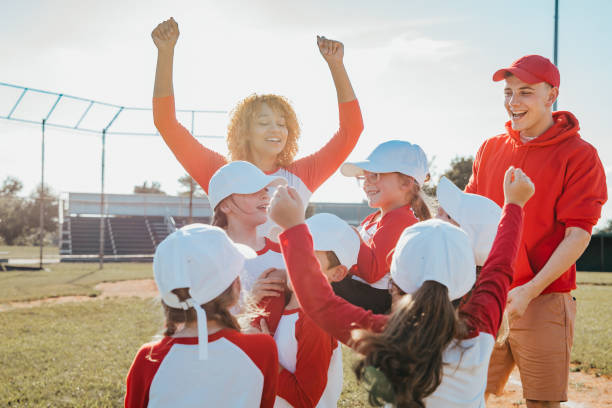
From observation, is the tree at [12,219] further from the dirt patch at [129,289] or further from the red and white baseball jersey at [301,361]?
the red and white baseball jersey at [301,361]

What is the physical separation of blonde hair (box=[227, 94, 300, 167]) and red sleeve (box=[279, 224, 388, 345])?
1.13 m

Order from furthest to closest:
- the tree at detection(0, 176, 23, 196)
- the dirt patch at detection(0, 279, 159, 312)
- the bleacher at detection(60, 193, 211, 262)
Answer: the tree at detection(0, 176, 23, 196), the bleacher at detection(60, 193, 211, 262), the dirt patch at detection(0, 279, 159, 312)

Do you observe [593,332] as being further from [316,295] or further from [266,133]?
[316,295]

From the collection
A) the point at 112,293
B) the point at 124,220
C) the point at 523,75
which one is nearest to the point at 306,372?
the point at 523,75

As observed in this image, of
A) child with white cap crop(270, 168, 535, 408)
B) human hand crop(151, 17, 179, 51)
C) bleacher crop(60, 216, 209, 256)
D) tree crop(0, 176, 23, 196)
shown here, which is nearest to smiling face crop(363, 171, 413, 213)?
child with white cap crop(270, 168, 535, 408)

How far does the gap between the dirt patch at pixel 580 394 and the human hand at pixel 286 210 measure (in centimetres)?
382

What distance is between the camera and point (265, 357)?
172 centimetres

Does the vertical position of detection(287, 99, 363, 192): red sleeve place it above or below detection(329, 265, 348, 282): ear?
above

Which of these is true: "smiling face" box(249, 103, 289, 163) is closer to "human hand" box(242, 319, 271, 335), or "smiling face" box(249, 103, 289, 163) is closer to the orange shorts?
"human hand" box(242, 319, 271, 335)

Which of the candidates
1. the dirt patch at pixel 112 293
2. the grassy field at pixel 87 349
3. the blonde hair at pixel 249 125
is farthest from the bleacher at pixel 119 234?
the blonde hair at pixel 249 125

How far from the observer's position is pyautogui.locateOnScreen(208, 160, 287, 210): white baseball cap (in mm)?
2125

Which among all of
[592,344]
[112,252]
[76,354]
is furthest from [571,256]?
[112,252]

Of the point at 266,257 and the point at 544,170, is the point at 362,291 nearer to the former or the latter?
the point at 266,257

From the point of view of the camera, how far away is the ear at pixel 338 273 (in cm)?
203
